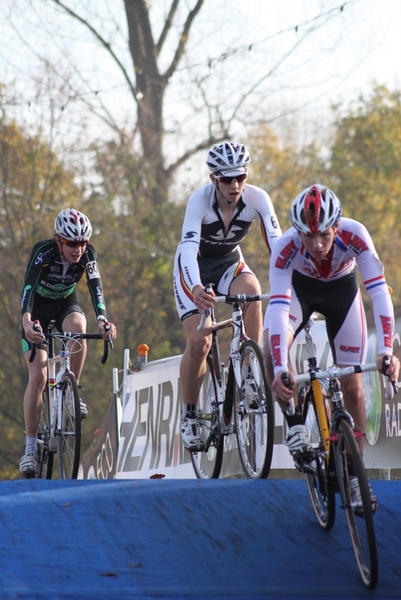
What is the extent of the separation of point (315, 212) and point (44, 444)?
160 inches

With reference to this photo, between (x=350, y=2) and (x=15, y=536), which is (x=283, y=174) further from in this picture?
(x=15, y=536)

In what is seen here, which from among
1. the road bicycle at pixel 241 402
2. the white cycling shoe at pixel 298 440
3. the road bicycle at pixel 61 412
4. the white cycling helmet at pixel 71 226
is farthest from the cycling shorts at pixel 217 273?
the white cycling shoe at pixel 298 440

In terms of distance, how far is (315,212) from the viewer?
5098 mm

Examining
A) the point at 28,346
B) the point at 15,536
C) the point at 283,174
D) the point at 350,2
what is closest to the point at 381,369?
the point at 15,536

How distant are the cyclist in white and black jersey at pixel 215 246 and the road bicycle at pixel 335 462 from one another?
1.31 meters

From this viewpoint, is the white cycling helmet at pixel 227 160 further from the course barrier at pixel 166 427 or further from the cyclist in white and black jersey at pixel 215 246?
the course barrier at pixel 166 427

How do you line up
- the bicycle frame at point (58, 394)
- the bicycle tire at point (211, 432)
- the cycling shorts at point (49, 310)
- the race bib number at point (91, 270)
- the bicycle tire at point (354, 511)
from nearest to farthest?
the bicycle tire at point (354, 511), the bicycle tire at point (211, 432), the bicycle frame at point (58, 394), the race bib number at point (91, 270), the cycling shorts at point (49, 310)

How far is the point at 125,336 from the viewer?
29.5 m

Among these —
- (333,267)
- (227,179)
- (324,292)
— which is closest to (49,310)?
(227,179)

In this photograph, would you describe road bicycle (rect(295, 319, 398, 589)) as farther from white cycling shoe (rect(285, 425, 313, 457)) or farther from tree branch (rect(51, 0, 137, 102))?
tree branch (rect(51, 0, 137, 102))

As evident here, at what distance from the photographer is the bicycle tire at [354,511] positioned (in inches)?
174

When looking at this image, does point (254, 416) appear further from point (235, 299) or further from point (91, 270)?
point (91, 270)

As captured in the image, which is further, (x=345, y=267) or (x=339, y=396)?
(x=345, y=267)

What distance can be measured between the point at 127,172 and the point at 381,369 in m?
25.8
